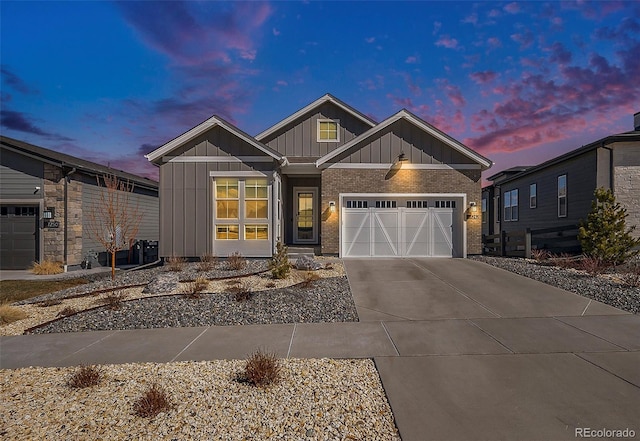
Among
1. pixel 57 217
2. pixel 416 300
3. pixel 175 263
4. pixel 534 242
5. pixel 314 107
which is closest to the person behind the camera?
pixel 416 300

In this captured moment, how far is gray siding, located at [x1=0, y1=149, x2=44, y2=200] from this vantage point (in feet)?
47.8

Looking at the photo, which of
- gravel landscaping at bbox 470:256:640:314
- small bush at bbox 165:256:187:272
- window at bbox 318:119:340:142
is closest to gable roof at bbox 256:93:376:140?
window at bbox 318:119:340:142

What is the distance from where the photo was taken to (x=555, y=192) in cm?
1758

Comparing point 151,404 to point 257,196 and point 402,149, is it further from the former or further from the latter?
point 402,149

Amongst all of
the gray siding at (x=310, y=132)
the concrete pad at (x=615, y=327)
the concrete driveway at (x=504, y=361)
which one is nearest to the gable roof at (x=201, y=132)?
the gray siding at (x=310, y=132)

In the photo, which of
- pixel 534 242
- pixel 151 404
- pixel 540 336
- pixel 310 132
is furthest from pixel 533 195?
pixel 151 404

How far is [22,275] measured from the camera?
13523mm

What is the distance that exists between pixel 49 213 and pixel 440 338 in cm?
1613

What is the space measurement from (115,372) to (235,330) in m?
2.14

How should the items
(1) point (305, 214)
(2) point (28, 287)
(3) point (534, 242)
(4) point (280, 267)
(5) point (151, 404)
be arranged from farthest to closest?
(1) point (305, 214), (3) point (534, 242), (2) point (28, 287), (4) point (280, 267), (5) point (151, 404)

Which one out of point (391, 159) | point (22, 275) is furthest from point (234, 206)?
point (22, 275)

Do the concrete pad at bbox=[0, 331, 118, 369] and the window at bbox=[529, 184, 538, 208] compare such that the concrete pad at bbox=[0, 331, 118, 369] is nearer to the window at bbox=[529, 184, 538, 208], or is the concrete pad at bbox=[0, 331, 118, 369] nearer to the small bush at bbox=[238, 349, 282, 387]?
the small bush at bbox=[238, 349, 282, 387]

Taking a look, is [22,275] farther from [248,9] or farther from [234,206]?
[248,9]

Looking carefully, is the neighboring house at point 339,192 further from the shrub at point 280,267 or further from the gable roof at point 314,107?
the shrub at point 280,267
